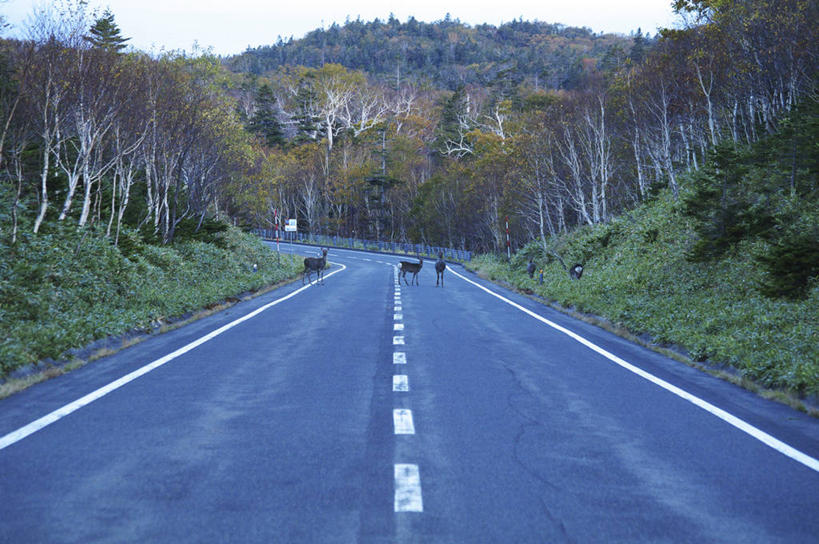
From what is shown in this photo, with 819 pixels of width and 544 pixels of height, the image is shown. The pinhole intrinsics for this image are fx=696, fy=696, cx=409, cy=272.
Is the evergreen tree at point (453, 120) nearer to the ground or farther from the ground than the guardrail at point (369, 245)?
farther from the ground

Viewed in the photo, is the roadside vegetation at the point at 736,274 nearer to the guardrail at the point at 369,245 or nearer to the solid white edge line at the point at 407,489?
the solid white edge line at the point at 407,489

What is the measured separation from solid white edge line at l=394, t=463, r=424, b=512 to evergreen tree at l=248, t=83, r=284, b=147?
89.0 m

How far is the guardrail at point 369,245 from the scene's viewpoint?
70500 millimetres

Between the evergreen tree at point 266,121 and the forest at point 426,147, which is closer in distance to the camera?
Result: the forest at point 426,147

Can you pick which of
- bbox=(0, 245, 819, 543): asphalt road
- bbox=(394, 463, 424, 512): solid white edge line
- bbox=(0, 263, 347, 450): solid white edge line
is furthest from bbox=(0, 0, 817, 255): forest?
bbox=(394, 463, 424, 512): solid white edge line

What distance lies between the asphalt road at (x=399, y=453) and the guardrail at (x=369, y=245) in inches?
2265

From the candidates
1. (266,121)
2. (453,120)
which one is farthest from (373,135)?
(266,121)

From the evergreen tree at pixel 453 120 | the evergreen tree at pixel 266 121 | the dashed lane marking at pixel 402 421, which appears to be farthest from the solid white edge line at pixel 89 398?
the evergreen tree at pixel 266 121

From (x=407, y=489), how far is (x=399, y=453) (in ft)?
2.78

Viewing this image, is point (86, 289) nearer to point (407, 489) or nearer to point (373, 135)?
point (407, 489)

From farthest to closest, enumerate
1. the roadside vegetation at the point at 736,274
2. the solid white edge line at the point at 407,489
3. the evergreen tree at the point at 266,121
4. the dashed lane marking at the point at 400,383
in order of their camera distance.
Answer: the evergreen tree at the point at 266,121
the roadside vegetation at the point at 736,274
the dashed lane marking at the point at 400,383
the solid white edge line at the point at 407,489

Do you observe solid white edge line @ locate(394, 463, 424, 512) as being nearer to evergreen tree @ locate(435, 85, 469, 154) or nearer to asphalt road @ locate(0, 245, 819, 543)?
asphalt road @ locate(0, 245, 819, 543)

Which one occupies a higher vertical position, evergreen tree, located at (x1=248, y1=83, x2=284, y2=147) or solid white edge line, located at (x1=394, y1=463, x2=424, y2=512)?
evergreen tree, located at (x1=248, y1=83, x2=284, y2=147)

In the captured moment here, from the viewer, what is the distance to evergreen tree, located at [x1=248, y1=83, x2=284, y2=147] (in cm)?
9112
